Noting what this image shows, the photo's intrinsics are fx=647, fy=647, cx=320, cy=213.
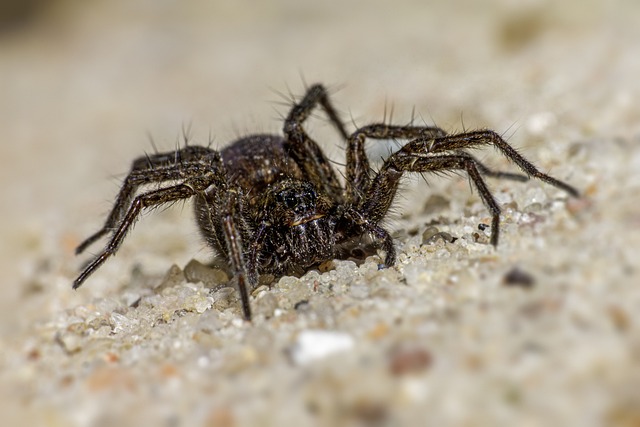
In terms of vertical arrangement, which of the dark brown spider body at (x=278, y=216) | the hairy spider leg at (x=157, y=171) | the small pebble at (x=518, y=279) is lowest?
the small pebble at (x=518, y=279)

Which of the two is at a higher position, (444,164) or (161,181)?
(161,181)

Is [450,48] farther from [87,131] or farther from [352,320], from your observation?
[352,320]

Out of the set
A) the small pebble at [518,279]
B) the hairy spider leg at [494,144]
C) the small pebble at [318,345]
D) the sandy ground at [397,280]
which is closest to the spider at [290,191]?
the hairy spider leg at [494,144]

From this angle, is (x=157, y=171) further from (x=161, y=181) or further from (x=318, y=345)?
(x=318, y=345)

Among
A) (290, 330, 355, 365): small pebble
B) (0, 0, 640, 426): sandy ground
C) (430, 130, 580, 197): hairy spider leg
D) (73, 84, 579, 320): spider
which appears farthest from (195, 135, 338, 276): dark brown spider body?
(290, 330, 355, 365): small pebble

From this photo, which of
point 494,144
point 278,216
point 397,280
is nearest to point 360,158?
point 278,216

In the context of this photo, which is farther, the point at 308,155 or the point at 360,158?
the point at 308,155

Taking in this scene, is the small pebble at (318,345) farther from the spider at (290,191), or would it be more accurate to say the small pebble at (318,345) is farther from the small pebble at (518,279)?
the small pebble at (518,279)
